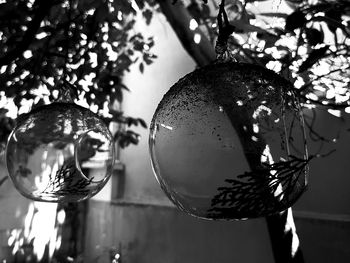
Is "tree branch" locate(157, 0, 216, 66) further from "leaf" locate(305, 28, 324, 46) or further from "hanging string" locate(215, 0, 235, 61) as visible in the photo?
"hanging string" locate(215, 0, 235, 61)

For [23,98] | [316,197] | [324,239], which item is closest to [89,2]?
[23,98]

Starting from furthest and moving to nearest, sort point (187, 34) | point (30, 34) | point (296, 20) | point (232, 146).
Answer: point (187, 34)
point (30, 34)
point (296, 20)
point (232, 146)

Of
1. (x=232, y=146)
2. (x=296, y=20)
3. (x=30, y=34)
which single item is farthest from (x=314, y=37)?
(x=30, y=34)

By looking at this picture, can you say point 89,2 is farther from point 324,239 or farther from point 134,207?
point 134,207

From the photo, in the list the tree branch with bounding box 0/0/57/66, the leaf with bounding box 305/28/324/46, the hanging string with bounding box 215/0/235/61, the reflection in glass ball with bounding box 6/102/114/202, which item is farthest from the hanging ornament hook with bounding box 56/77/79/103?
the leaf with bounding box 305/28/324/46

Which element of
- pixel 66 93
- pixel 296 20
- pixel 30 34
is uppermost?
pixel 30 34

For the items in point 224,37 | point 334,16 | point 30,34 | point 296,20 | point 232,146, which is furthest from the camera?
point 30,34

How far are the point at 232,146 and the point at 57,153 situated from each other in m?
0.71

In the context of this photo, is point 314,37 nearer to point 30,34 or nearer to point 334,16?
point 334,16

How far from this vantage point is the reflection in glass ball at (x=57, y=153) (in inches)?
39.2

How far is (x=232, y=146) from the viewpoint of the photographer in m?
0.54

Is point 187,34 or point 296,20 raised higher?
point 187,34

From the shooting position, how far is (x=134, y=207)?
12.3 ft

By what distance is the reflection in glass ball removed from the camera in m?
1.00
